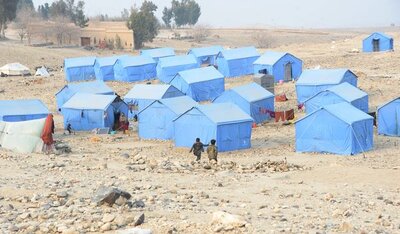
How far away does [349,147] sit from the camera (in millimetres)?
19578

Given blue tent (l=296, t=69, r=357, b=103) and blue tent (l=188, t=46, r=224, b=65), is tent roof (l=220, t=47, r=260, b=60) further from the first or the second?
blue tent (l=296, t=69, r=357, b=103)

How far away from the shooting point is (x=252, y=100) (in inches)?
989

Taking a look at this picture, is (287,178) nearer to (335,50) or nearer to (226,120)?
(226,120)

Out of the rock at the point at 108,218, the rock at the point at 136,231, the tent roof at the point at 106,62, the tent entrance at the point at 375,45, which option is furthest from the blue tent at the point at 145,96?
the tent entrance at the point at 375,45

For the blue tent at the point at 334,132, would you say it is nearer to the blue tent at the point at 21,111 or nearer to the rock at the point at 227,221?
the blue tent at the point at 21,111

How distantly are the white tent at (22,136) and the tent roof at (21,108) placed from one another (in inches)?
137

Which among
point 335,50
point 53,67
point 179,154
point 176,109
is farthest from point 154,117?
point 335,50

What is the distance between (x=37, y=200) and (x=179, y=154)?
29.5 feet

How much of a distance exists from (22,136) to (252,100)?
8950mm

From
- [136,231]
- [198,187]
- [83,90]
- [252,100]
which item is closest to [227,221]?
[136,231]

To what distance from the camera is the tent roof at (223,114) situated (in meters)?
20.5

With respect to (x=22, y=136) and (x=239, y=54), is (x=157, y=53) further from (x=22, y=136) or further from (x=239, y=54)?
(x=22, y=136)

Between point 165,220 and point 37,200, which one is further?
point 37,200

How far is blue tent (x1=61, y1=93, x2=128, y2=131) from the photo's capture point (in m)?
24.3
